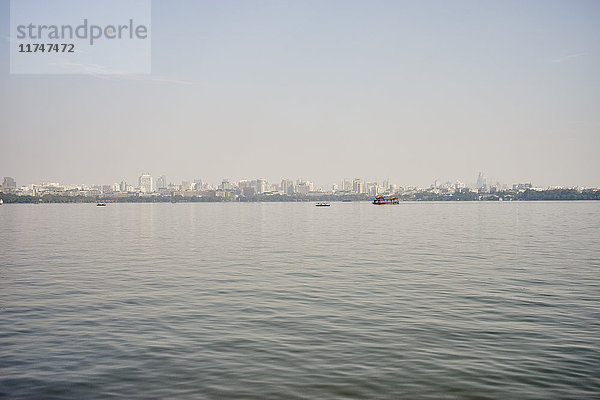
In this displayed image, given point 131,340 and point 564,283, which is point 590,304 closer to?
point 564,283

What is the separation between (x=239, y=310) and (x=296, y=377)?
946 centimetres

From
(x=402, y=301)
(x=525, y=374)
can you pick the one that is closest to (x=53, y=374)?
(x=525, y=374)

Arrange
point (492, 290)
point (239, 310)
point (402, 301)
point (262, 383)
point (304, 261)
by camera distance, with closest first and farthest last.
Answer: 1. point (262, 383)
2. point (239, 310)
3. point (402, 301)
4. point (492, 290)
5. point (304, 261)

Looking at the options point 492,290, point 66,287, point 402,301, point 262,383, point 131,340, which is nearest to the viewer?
point 262,383

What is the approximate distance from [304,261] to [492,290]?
57.5 ft

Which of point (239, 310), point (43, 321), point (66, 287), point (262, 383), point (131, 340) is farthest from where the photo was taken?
point (66, 287)

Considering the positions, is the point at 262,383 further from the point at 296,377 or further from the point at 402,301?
the point at 402,301

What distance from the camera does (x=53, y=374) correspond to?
597 inches

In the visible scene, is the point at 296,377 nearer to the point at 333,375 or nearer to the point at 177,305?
the point at 333,375

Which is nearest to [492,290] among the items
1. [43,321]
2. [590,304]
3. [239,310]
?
[590,304]

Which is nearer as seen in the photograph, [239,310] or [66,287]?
[239,310]

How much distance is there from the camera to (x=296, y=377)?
14.9 m

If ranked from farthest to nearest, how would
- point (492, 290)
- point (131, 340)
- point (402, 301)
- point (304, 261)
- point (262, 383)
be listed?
1. point (304, 261)
2. point (492, 290)
3. point (402, 301)
4. point (131, 340)
5. point (262, 383)

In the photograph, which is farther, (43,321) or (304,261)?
(304,261)
